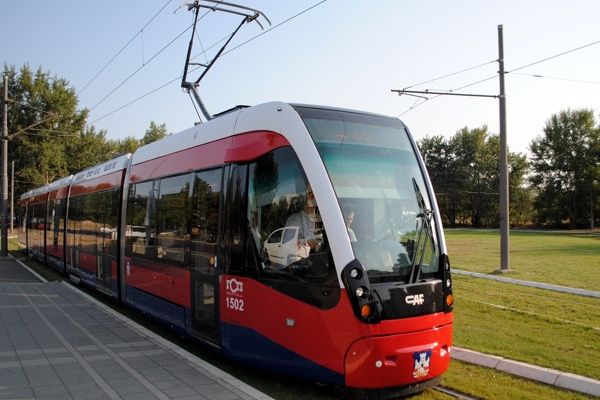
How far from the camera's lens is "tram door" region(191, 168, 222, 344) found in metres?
7.22

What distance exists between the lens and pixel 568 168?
73.8 meters

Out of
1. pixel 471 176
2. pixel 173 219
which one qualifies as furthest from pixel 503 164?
pixel 471 176

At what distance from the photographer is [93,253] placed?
1392 cm

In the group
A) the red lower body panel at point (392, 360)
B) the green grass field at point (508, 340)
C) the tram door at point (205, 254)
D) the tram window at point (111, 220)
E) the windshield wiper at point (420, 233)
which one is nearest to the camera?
the red lower body panel at point (392, 360)

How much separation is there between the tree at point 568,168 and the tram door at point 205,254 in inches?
2872

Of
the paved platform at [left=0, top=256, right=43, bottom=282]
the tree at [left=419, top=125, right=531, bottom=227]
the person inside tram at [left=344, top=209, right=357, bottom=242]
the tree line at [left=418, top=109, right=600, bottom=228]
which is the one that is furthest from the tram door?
the tree at [left=419, top=125, right=531, bottom=227]

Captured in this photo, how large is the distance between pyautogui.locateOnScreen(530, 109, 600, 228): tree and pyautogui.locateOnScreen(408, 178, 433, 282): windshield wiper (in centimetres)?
7279

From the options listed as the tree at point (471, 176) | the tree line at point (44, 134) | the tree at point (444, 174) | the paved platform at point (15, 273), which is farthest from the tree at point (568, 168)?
the paved platform at point (15, 273)

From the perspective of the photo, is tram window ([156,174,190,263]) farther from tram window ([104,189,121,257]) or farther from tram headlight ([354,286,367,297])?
tram headlight ([354,286,367,297])

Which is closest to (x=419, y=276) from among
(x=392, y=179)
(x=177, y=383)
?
(x=392, y=179)

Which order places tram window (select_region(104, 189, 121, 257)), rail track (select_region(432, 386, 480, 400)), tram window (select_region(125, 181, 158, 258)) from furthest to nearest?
tram window (select_region(104, 189, 121, 257)) → tram window (select_region(125, 181, 158, 258)) → rail track (select_region(432, 386, 480, 400))

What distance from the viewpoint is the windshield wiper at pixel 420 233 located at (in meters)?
5.77

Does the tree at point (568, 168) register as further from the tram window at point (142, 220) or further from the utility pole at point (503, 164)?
the tram window at point (142, 220)

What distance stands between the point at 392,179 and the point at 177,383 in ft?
11.2
